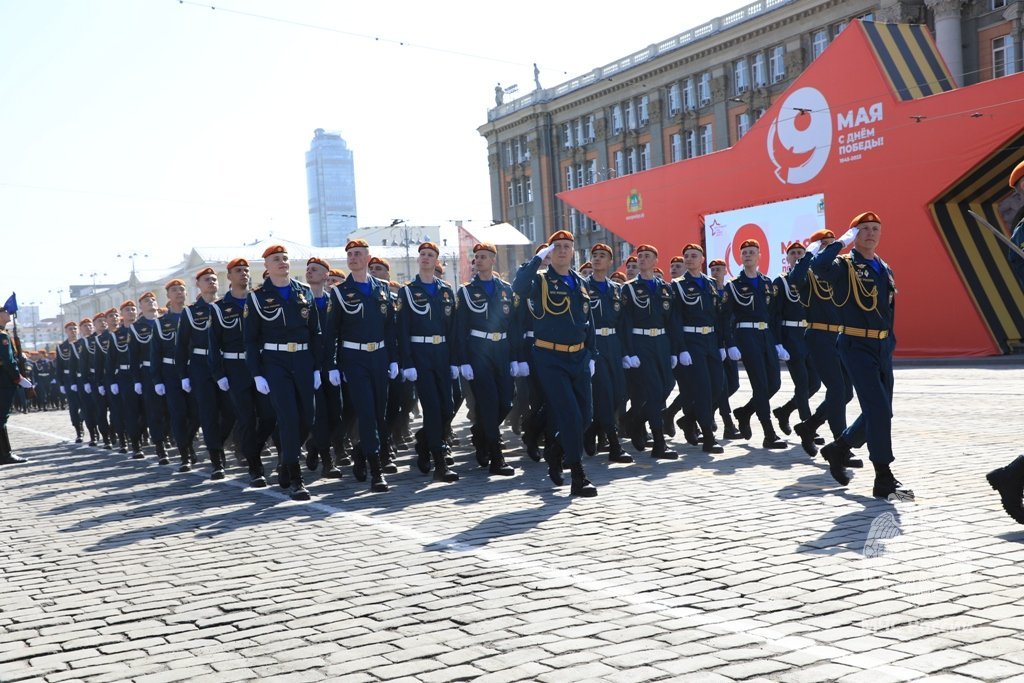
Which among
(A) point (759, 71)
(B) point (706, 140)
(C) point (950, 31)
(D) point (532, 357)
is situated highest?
(A) point (759, 71)

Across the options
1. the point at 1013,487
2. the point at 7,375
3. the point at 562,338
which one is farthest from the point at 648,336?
the point at 7,375

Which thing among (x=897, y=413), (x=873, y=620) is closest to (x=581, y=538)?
(x=873, y=620)

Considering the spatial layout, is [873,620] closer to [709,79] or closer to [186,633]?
[186,633]

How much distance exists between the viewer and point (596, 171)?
2416 inches

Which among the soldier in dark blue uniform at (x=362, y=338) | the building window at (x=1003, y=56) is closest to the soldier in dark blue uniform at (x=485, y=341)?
the soldier in dark blue uniform at (x=362, y=338)

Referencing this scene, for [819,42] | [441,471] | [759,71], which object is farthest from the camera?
[759,71]

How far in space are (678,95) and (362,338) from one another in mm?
47916

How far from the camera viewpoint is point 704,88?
52.7 metres

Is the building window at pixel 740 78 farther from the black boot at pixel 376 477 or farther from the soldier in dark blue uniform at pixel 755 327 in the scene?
the black boot at pixel 376 477

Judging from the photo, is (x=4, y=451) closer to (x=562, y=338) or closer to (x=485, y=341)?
(x=485, y=341)

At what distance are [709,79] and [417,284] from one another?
45670 millimetres

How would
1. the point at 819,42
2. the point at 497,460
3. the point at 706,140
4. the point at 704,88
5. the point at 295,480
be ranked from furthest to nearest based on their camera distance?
the point at 704,88 → the point at 706,140 → the point at 819,42 → the point at 497,460 → the point at 295,480

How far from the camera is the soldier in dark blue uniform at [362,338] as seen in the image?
912 centimetres

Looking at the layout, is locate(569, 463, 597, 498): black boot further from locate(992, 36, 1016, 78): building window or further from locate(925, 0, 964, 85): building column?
locate(925, 0, 964, 85): building column
